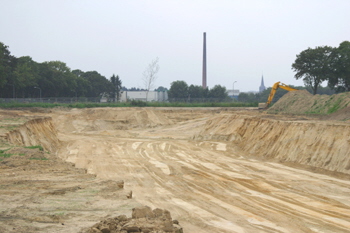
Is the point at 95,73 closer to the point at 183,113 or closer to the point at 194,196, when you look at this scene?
the point at 183,113

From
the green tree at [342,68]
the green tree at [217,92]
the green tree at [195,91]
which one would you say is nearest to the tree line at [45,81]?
the green tree at [195,91]

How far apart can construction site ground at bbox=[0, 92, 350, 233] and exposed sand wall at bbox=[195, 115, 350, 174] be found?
7 cm

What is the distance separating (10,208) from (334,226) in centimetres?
817

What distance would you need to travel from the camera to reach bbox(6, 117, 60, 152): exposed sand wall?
25419 millimetres

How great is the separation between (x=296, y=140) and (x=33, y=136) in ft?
58.3

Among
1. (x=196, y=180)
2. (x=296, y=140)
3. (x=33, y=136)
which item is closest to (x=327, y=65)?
(x=296, y=140)

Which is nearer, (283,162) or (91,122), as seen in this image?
(283,162)

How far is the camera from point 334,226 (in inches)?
431

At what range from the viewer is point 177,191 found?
15.6 meters

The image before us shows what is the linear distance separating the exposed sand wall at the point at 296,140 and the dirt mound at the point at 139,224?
14461 mm

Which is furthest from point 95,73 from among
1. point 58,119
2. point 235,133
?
point 235,133

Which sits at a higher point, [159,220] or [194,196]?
[159,220]

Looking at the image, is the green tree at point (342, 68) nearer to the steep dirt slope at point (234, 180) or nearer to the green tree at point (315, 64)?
the green tree at point (315, 64)

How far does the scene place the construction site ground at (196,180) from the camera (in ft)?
33.6
